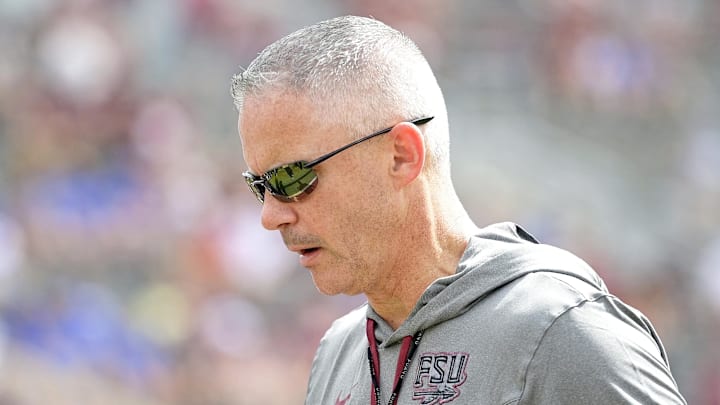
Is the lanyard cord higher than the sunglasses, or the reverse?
the sunglasses

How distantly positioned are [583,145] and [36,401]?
4621 mm

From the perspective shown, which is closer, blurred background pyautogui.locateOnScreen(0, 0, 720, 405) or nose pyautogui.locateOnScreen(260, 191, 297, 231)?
nose pyautogui.locateOnScreen(260, 191, 297, 231)

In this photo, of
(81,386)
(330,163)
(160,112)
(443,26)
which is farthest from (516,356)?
(443,26)

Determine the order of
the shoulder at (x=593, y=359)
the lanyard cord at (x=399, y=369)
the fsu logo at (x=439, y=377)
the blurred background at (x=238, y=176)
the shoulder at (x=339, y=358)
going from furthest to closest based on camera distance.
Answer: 1. the blurred background at (x=238, y=176)
2. the shoulder at (x=339, y=358)
3. the lanyard cord at (x=399, y=369)
4. the fsu logo at (x=439, y=377)
5. the shoulder at (x=593, y=359)

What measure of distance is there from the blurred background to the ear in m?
5.12

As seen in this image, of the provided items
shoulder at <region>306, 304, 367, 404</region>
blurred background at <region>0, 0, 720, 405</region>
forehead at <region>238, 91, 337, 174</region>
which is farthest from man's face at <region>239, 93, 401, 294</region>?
blurred background at <region>0, 0, 720, 405</region>

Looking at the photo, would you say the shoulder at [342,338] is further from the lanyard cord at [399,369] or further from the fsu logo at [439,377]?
the fsu logo at [439,377]

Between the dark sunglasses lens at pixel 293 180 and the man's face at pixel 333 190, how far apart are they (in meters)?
0.01

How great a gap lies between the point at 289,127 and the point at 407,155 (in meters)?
0.21

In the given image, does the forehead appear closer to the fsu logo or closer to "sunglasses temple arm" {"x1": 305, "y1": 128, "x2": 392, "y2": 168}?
"sunglasses temple arm" {"x1": 305, "y1": 128, "x2": 392, "y2": 168}

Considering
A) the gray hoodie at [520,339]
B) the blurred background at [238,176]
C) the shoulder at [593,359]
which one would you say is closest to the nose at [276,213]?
the gray hoodie at [520,339]

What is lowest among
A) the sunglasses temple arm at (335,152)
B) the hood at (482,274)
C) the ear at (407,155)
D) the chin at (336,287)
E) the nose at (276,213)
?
the hood at (482,274)

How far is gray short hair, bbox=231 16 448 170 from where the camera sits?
2.01m

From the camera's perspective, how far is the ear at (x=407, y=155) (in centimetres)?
203
